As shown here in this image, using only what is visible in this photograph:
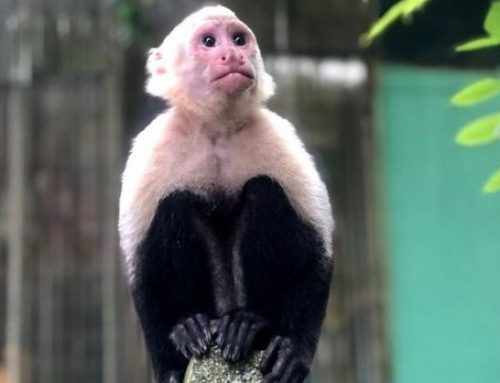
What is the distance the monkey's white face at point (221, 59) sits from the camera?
2211mm

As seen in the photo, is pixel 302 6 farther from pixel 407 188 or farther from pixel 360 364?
pixel 360 364

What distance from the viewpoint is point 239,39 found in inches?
90.0

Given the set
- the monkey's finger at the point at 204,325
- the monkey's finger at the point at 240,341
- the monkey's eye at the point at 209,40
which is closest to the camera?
the monkey's finger at the point at 240,341

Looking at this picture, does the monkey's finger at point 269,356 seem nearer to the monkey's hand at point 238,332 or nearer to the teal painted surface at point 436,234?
the monkey's hand at point 238,332

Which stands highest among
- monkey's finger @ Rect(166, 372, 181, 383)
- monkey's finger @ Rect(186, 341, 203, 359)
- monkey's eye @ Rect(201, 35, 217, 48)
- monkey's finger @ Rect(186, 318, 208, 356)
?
monkey's eye @ Rect(201, 35, 217, 48)

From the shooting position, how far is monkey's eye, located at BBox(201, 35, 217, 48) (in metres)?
2.30

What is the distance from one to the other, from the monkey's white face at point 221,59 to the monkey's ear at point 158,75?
0.11 metres

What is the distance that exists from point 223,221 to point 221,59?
1.24 feet

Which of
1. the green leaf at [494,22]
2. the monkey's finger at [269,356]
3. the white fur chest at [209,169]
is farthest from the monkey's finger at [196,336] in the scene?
the green leaf at [494,22]

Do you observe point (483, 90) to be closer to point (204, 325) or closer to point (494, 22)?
point (494, 22)

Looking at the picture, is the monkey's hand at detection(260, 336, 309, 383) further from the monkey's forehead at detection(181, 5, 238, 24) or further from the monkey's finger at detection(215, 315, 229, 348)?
the monkey's forehead at detection(181, 5, 238, 24)

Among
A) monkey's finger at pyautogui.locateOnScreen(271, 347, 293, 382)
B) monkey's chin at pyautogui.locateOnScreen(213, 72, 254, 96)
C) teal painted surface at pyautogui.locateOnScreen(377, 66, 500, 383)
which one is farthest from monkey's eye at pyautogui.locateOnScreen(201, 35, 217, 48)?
teal painted surface at pyautogui.locateOnScreen(377, 66, 500, 383)

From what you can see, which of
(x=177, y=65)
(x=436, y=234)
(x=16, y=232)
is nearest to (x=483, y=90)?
(x=177, y=65)

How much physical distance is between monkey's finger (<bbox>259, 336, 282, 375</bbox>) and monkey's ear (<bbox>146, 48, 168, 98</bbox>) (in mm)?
775
